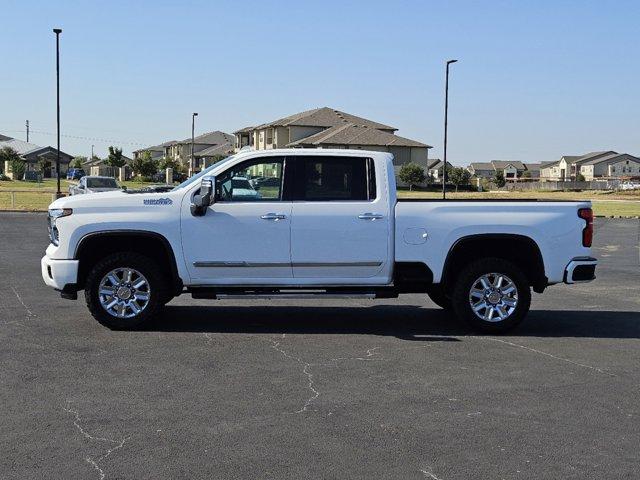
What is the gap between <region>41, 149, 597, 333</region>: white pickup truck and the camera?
8.86 meters

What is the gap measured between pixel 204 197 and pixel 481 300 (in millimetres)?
3378

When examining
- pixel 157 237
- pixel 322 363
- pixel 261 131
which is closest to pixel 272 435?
pixel 322 363

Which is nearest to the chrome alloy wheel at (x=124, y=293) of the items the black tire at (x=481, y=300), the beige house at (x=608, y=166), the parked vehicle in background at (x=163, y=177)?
the black tire at (x=481, y=300)

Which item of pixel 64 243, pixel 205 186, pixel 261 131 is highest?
pixel 261 131

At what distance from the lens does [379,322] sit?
32.2 ft

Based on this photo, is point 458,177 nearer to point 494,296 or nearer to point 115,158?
point 115,158

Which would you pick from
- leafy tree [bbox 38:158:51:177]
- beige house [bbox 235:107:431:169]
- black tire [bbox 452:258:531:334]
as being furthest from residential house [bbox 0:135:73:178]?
black tire [bbox 452:258:531:334]

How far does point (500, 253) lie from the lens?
30.8ft

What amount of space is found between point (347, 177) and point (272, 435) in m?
4.36

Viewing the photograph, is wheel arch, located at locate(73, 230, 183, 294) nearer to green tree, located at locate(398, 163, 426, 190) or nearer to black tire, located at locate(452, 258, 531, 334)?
black tire, located at locate(452, 258, 531, 334)

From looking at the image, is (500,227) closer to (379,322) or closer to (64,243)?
(379,322)

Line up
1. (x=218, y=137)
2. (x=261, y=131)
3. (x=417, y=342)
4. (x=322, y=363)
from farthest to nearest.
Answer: (x=218, y=137) < (x=261, y=131) < (x=417, y=342) < (x=322, y=363)

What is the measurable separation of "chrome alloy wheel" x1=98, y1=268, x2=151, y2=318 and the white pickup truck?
0.04 ft

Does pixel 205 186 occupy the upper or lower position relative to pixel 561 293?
upper
